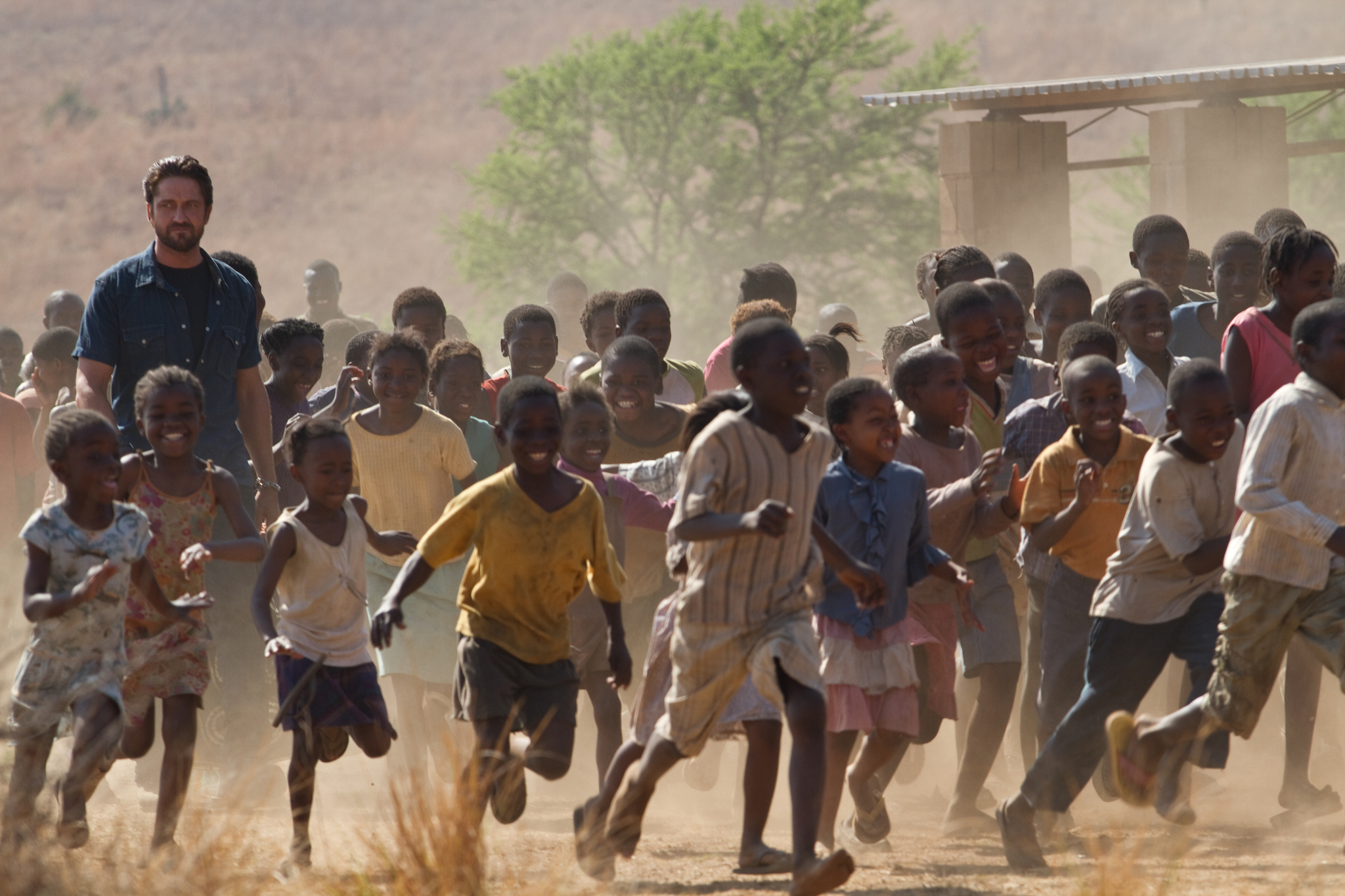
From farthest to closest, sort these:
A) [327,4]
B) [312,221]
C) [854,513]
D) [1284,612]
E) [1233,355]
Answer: [327,4] → [312,221] → [1233,355] → [854,513] → [1284,612]

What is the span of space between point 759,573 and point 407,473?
7.67 feet

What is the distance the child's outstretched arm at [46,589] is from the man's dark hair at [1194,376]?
10.2 ft

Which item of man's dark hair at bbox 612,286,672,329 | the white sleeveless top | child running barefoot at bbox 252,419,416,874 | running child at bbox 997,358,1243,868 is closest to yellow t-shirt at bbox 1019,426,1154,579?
running child at bbox 997,358,1243,868

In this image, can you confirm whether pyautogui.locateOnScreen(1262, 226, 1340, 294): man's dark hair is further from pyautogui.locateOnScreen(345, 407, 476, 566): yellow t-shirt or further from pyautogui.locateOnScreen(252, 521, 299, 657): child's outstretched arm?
pyautogui.locateOnScreen(252, 521, 299, 657): child's outstretched arm

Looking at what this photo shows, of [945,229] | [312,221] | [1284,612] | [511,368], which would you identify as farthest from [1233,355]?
[312,221]

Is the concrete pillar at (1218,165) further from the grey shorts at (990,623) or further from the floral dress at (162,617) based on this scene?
the floral dress at (162,617)

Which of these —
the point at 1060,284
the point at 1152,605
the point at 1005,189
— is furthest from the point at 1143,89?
the point at 1152,605

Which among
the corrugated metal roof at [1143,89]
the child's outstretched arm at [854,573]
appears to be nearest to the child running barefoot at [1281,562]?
the child's outstretched arm at [854,573]

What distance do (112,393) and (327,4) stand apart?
58.1 metres

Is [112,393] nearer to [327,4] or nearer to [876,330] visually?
[876,330]

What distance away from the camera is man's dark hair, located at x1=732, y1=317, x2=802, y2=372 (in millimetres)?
4520

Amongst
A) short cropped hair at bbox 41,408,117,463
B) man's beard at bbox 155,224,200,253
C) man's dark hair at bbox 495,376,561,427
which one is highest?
man's beard at bbox 155,224,200,253

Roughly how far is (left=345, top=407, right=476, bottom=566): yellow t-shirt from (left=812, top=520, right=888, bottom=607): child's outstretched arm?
225 centimetres

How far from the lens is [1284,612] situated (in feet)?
15.9
